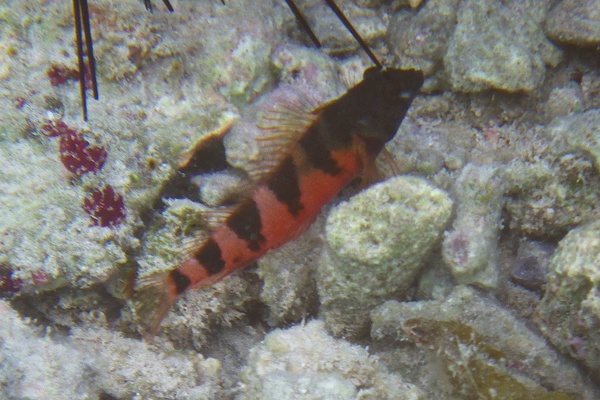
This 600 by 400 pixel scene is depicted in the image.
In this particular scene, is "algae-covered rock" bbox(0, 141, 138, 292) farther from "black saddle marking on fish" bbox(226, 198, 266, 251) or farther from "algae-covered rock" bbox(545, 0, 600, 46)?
"algae-covered rock" bbox(545, 0, 600, 46)

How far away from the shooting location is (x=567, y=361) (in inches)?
86.4

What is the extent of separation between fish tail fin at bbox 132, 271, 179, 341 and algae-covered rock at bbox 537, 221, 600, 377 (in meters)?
1.94

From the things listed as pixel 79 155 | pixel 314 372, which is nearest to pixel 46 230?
pixel 79 155

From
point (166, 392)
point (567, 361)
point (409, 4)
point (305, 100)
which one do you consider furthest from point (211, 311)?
point (409, 4)

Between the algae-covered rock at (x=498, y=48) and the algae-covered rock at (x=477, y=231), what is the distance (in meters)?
0.67

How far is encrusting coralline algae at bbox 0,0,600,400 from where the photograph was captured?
2303mm

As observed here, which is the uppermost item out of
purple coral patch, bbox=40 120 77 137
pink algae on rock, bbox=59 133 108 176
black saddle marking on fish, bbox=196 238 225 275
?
purple coral patch, bbox=40 120 77 137

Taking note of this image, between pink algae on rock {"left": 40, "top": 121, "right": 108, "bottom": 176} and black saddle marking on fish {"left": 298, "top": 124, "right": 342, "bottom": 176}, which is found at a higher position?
black saddle marking on fish {"left": 298, "top": 124, "right": 342, "bottom": 176}

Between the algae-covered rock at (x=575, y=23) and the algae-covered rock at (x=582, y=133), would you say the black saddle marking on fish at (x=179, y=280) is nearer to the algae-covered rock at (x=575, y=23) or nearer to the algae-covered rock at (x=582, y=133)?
the algae-covered rock at (x=582, y=133)

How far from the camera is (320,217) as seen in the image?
9.42ft

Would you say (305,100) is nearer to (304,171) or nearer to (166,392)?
(304,171)

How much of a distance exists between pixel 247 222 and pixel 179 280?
50cm

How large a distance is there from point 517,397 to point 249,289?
167cm

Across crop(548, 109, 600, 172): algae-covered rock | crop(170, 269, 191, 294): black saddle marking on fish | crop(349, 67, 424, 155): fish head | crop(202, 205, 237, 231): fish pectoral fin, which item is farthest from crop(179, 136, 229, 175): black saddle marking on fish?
crop(548, 109, 600, 172): algae-covered rock
